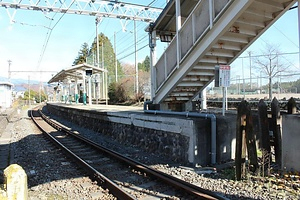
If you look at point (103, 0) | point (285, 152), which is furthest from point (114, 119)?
point (103, 0)

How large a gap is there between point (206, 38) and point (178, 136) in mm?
2832

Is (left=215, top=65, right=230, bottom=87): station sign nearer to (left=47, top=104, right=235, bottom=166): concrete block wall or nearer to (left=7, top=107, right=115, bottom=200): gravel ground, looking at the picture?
(left=47, top=104, right=235, bottom=166): concrete block wall

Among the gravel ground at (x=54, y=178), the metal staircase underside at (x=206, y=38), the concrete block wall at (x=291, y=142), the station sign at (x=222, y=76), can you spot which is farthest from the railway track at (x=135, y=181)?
the metal staircase underside at (x=206, y=38)

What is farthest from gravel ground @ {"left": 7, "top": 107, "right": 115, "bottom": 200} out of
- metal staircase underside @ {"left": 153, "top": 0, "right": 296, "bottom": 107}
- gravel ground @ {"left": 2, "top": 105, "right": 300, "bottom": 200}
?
metal staircase underside @ {"left": 153, "top": 0, "right": 296, "bottom": 107}

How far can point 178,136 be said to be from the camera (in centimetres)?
736

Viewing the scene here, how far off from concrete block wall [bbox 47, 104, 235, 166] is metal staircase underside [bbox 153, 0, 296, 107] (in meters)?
1.60

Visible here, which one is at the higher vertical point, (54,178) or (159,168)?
(159,168)

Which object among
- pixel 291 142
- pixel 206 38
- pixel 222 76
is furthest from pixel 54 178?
pixel 206 38

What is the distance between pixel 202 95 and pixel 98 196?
781cm

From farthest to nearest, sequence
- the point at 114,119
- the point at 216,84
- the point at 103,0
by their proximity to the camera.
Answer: the point at 103,0 < the point at 114,119 < the point at 216,84

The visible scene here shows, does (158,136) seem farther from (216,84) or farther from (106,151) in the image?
(216,84)

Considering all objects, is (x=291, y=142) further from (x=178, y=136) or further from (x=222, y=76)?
(x=178, y=136)

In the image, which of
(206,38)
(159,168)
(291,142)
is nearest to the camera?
(291,142)

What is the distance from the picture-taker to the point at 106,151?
8703 mm
